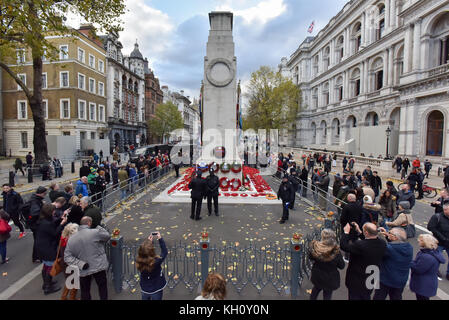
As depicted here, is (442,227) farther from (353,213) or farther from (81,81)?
(81,81)

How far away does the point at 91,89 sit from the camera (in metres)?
37.9

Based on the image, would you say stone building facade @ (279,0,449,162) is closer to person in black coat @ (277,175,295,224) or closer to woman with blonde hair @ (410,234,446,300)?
person in black coat @ (277,175,295,224)

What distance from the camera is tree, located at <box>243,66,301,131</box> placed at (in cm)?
4381

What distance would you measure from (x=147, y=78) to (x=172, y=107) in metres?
12.5

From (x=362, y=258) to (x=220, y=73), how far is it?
1255cm

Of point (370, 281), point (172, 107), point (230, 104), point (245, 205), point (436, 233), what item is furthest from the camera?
point (172, 107)

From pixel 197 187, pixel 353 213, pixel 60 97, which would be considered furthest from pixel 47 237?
pixel 60 97

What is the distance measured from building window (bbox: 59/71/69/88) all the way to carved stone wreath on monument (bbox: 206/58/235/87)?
29567 millimetres

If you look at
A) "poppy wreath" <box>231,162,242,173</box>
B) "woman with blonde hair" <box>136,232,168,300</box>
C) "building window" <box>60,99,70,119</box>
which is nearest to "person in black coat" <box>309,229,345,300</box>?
"woman with blonde hair" <box>136,232,168,300</box>

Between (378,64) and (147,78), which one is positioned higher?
(147,78)

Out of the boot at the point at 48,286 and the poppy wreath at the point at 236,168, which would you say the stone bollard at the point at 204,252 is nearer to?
the boot at the point at 48,286

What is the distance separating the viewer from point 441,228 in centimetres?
521

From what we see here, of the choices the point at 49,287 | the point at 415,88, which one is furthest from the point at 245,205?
the point at 415,88
